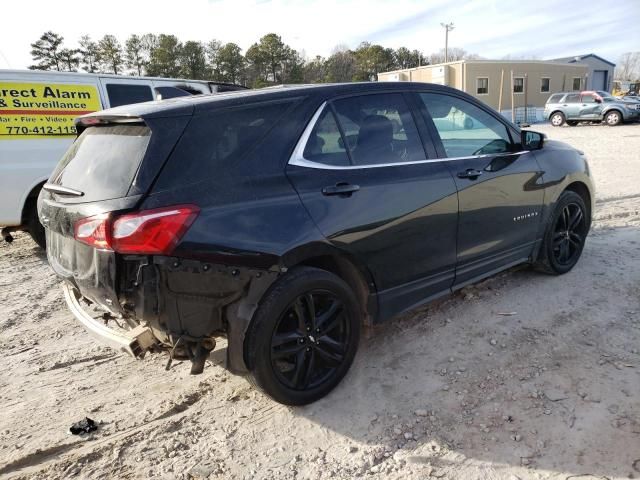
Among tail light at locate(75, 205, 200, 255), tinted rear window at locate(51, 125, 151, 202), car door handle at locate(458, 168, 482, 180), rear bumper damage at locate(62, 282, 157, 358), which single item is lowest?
rear bumper damage at locate(62, 282, 157, 358)

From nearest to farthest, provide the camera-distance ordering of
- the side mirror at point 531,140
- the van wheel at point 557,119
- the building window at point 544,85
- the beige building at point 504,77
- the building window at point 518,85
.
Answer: the side mirror at point 531,140, the van wheel at point 557,119, the beige building at point 504,77, the building window at point 518,85, the building window at point 544,85

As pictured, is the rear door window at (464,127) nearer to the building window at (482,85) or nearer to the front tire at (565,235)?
the front tire at (565,235)

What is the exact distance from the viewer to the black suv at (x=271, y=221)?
235cm

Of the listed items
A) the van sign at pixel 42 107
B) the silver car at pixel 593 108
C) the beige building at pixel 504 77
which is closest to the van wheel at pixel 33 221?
the van sign at pixel 42 107

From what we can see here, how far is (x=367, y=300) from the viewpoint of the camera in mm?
3109

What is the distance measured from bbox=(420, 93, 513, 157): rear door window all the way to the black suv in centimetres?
3

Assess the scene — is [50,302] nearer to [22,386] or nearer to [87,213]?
[22,386]

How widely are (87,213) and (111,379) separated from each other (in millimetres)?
1415

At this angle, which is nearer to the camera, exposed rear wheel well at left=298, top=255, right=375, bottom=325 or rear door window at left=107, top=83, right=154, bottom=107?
exposed rear wheel well at left=298, top=255, right=375, bottom=325

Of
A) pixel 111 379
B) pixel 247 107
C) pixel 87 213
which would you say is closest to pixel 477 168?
pixel 247 107

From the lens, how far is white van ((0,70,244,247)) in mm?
5516

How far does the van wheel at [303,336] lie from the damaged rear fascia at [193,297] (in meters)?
0.08

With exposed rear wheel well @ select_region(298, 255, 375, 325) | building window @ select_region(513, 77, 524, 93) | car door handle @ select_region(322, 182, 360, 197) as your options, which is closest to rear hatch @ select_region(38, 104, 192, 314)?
car door handle @ select_region(322, 182, 360, 197)

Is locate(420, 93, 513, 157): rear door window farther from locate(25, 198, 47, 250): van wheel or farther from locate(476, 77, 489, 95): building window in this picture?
locate(476, 77, 489, 95): building window
